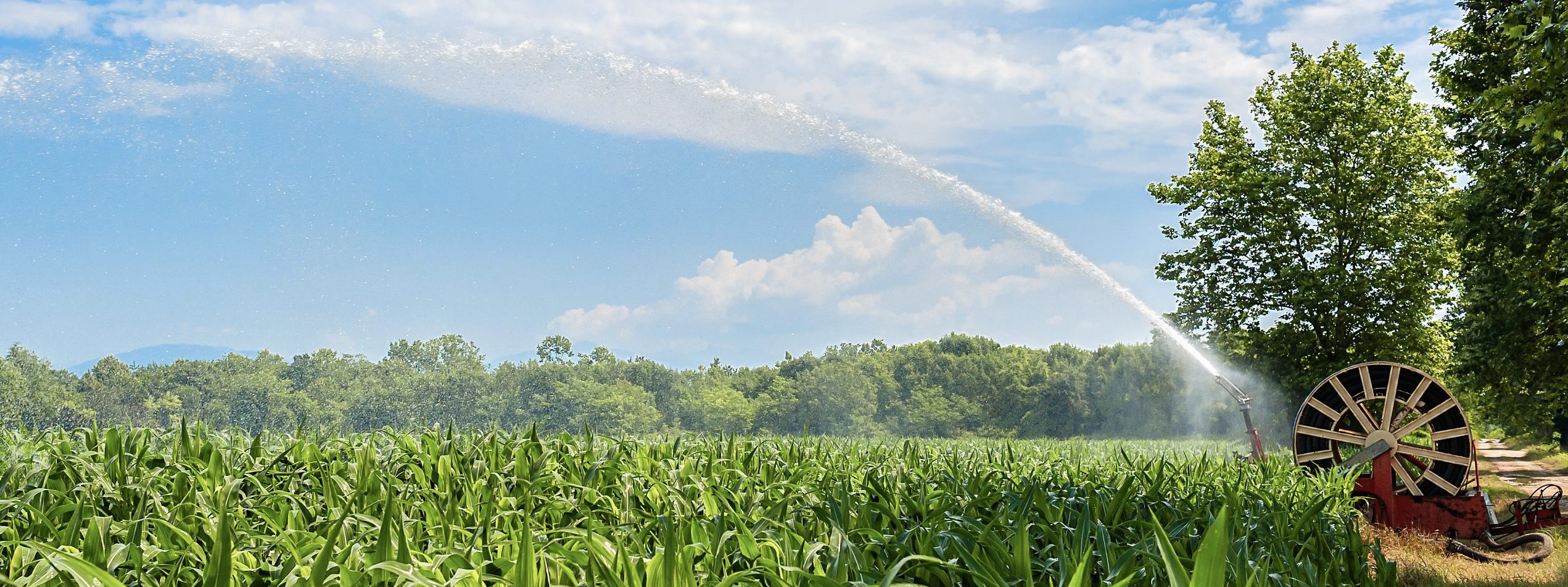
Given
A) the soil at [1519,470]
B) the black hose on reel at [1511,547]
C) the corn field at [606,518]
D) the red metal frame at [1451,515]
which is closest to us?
the corn field at [606,518]

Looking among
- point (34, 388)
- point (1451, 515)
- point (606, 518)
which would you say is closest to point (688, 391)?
point (34, 388)

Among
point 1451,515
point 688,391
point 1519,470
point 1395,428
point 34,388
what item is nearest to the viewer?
point 1451,515

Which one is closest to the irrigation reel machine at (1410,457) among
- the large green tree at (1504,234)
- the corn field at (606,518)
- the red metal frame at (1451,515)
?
the red metal frame at (1451,515)

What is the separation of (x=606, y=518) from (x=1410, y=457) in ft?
46.9

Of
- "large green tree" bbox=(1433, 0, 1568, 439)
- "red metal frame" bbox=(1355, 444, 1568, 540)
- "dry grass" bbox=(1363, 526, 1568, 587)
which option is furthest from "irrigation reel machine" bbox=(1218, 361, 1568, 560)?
"large green tree" bbox=(1433, 0, 1568, 439)

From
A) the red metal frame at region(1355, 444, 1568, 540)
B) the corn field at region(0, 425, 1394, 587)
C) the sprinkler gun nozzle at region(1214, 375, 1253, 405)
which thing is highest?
the sprinkler gun nozzle at region(1214, 375, 1253, 405)

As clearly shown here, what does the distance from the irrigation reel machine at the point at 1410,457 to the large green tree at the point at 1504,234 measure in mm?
4118

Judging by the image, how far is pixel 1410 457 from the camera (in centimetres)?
1404

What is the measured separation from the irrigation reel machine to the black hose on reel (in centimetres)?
2

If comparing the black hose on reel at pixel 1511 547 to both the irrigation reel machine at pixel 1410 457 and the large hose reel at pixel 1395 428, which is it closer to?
the irrigation reel machine at pixel 1410 457

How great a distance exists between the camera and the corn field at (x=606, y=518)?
226 centimetres

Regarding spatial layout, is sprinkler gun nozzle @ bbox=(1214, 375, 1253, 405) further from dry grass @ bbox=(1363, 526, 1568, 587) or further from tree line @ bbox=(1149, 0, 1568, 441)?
tree line @ bbox=(1149, 0, 1568, 441)

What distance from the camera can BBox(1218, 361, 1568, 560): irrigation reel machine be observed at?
12.8m

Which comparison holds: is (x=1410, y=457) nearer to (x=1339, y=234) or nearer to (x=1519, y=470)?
(x=1339, y=234)
